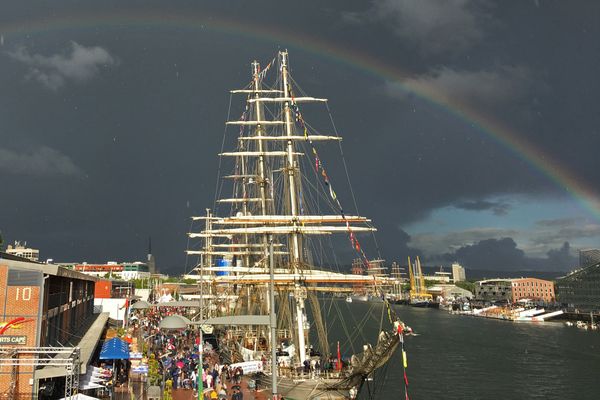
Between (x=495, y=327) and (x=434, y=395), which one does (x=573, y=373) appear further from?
(x=495, y=327)

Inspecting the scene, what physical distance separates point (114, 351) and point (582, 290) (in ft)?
504

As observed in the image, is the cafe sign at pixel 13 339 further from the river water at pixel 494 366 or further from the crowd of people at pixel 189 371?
the river water at pixel 494 366

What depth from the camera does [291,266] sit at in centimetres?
5084

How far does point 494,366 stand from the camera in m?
65.5

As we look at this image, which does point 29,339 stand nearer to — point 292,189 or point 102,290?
point 292,189

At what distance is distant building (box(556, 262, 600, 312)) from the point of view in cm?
14288

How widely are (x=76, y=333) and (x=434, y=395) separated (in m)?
33.7

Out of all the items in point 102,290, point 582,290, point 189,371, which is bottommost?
point 189,371

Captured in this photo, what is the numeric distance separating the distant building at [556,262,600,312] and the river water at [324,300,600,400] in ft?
131

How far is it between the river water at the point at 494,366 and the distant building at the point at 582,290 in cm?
4000

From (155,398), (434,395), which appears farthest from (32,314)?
(434,395)

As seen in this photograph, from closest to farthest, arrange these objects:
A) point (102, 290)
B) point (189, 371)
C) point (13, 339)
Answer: point (13, 339)
point (189, 371)
point (102, 290)

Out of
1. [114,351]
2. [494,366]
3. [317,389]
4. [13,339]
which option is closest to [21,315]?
[13,339]

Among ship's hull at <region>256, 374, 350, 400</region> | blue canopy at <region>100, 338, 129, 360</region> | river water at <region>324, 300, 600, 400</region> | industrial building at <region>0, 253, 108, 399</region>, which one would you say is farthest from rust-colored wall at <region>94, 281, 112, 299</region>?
ship's hull at <region>256, 374, 350, 400</region>
